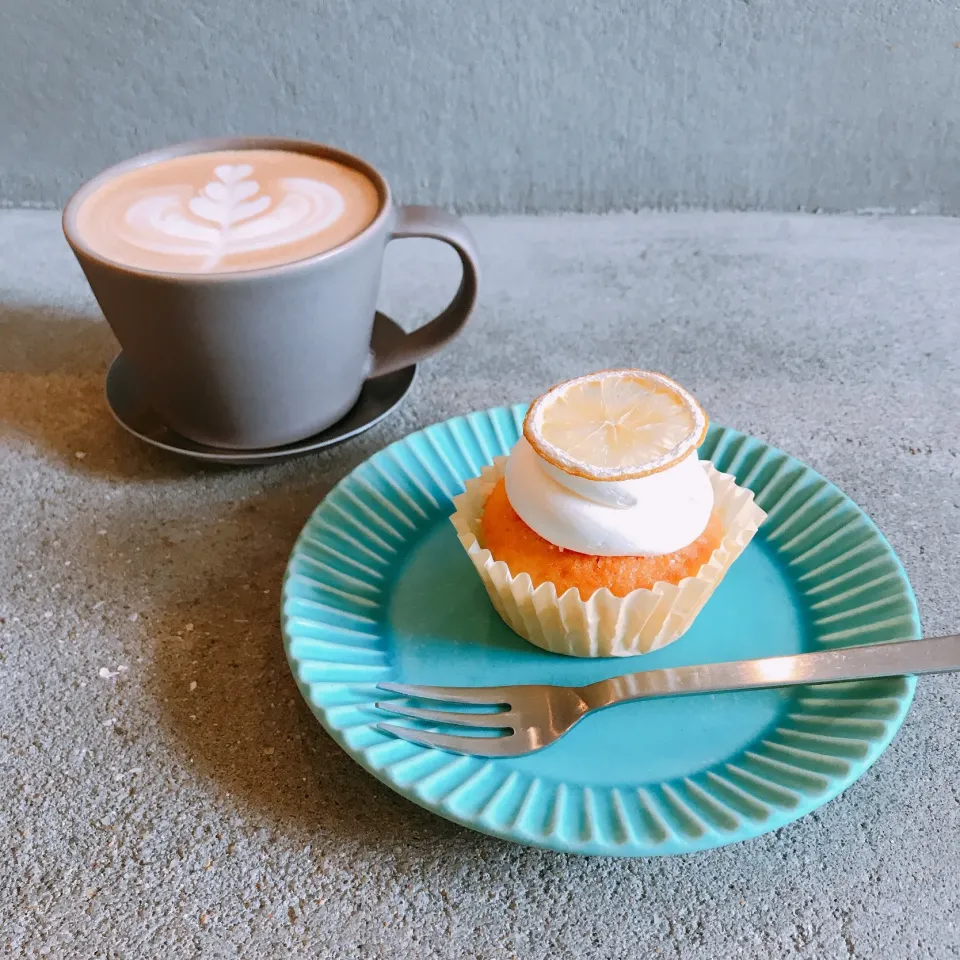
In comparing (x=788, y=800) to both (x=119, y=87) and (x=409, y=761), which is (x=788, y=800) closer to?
(x=409, y=761)

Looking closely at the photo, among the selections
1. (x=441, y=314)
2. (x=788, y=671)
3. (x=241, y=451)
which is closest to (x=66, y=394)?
(x=241, y=451)

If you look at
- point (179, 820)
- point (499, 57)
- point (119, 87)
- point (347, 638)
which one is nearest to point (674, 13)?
point (499, 57)

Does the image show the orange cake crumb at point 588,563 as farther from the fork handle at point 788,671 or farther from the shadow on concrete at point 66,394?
the shadow on concrete at point 66,394

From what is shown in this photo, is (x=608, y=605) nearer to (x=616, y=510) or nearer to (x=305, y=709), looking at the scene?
(x=616, y=510)

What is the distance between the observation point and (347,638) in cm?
65

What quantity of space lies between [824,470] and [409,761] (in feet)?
Answer: 1.65

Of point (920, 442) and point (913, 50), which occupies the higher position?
point (913, 50)

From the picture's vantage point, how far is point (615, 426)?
646mm

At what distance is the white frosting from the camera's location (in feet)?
2.05

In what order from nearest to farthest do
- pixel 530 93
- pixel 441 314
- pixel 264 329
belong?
1. pixel 264 329
2. pixel 441 314
3. pixel 530 93

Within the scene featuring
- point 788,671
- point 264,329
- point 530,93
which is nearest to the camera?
point 788,671

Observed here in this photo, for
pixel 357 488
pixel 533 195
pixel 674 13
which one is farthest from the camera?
pixel 533 195

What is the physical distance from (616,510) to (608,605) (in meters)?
0.06

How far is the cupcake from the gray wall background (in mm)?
657
